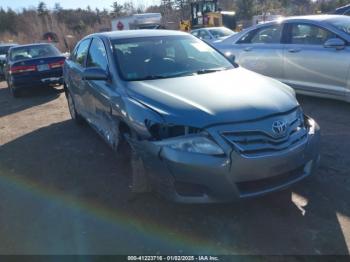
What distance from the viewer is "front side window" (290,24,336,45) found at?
6312mm

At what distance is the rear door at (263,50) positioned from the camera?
7.02 metres

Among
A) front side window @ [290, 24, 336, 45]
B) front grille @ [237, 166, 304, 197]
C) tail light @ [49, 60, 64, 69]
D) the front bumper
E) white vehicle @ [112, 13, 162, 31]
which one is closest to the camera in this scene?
the front bumper

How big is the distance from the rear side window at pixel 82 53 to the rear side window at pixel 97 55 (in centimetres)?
29

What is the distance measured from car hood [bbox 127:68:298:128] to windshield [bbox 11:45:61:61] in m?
8.01

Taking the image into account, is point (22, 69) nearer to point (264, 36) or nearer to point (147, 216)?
point (264, 36)

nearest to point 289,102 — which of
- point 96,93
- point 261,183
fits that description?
point 261,183

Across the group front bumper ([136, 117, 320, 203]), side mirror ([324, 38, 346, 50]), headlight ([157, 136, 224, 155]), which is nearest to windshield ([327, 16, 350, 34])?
side mirror ([324, 38, 346, 50])

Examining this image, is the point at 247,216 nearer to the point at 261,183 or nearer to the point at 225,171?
the point at 261,183

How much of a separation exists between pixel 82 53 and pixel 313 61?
12.4 ft

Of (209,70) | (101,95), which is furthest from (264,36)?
(101,95)

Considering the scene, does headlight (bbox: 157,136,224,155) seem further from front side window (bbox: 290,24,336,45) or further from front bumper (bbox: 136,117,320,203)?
front side window (bbox: 290,24,336,45)

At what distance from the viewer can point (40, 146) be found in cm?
596

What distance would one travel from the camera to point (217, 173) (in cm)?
300

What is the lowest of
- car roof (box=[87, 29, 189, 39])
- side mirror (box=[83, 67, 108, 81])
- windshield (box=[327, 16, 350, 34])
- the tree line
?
the tree line
